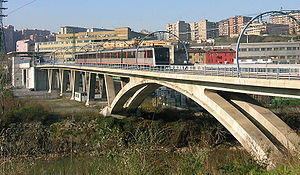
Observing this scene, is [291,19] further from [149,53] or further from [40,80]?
[40,80]

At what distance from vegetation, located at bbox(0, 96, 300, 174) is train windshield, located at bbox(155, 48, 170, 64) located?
5.10 metres

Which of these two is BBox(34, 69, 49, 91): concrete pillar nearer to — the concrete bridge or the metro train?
the metro train

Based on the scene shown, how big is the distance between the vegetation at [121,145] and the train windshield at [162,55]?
5.10m

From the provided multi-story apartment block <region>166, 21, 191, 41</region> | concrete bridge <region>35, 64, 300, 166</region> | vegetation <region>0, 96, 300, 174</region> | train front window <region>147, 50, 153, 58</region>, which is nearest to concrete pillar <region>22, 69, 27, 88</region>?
vegetation <region>0, 96, 300, 174</region>

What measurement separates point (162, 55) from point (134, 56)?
4.07m

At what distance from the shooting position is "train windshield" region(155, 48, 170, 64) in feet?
101

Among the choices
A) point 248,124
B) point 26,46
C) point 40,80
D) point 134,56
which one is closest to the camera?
point 248,124

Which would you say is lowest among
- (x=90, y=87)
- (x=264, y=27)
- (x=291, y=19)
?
(x=90, y=87)

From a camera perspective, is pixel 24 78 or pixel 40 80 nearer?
pixel 40 80

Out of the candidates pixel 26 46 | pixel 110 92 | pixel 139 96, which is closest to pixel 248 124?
pixel 139 96

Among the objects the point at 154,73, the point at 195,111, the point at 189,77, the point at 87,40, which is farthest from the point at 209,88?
the point at 87,40

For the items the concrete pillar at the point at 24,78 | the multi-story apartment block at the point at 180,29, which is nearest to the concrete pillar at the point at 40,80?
the concrete pillar at the point at 24,78

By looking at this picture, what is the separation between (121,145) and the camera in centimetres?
952

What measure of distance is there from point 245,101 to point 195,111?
67.9 ft
